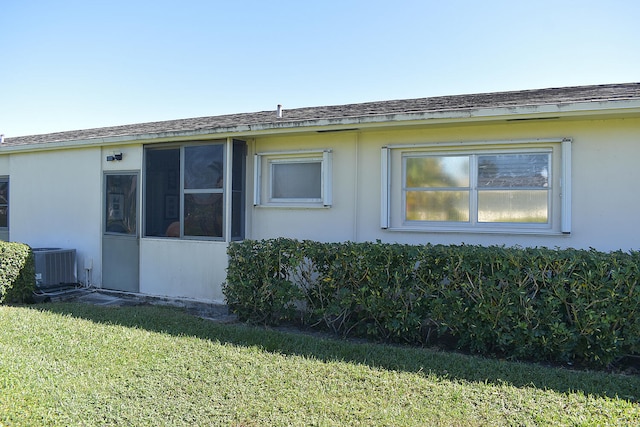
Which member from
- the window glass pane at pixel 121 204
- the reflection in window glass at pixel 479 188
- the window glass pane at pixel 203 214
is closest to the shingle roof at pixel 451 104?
the reflection in window glass at pixel 479 188

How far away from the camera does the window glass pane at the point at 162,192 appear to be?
748cm

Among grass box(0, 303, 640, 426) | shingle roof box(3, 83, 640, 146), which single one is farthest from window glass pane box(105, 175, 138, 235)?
grass box(0, 303, 640, 426)

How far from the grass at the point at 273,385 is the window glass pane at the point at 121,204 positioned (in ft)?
9.46

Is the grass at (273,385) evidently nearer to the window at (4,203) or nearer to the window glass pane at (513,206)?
the window glass pane at (513,206)

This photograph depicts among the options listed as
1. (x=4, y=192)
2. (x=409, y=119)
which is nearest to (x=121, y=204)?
(x=4, y=192)

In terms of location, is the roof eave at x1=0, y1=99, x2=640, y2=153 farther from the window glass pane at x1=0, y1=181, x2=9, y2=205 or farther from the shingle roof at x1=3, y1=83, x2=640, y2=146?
the window glass pane at x1=0, y1=181, x2=9, y2=205

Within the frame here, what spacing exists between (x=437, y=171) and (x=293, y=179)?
7.53 feet

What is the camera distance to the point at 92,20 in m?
9.66

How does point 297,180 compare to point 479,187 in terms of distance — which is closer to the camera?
point 479,187

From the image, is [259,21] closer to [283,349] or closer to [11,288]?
[11,288]

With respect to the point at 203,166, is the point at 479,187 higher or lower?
lower

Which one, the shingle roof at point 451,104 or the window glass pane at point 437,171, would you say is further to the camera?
the window glass pane at point 437,171

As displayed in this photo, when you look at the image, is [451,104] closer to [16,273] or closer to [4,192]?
[16,273]

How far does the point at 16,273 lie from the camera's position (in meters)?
7.00
